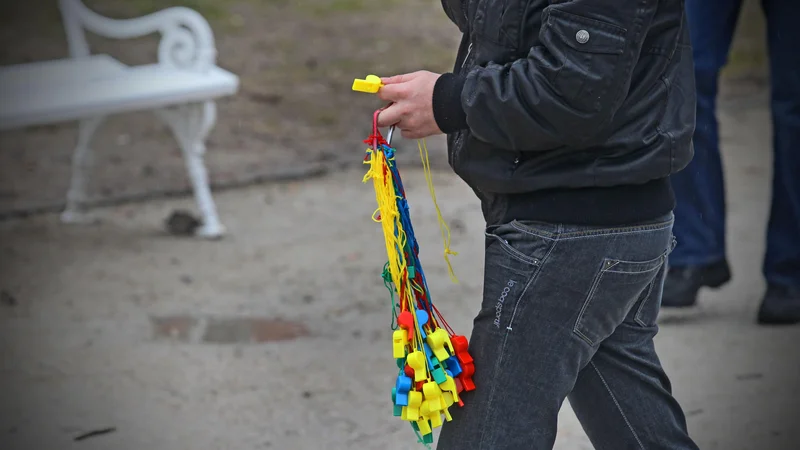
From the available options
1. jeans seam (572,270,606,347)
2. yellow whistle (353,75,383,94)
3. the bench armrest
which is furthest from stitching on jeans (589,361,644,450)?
the bench armrest

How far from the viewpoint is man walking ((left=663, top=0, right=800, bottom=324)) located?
3803 mm

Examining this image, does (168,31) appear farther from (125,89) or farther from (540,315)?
(540,315)

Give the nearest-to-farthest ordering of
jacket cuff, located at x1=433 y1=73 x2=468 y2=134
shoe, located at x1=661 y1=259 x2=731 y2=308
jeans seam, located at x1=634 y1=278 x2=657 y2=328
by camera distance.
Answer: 1. jacket cuff, located at x1=433 y1=73 x2=468 y2=134
2. jeans seam, located at x1=634 y1=278 x2=657 y2=328
3. shoe, located at x1=661 y1=259 x2=731 y2=308

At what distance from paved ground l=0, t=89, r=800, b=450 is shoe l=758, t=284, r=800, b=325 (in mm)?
80

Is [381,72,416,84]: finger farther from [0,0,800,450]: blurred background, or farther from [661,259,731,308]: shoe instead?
[661,259,731,308]: shoe

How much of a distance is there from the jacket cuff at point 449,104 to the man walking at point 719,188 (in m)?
2.07

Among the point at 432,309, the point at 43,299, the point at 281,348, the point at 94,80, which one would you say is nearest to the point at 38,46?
the point at 94,80

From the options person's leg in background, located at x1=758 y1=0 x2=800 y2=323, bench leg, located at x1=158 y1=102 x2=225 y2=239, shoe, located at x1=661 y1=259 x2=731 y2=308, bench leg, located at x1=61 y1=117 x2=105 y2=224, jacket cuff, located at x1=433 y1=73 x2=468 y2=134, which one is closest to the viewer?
jacket cuff, located at x1=433 y1=73 x2=468 y2=134

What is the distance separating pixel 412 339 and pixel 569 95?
56 centimetres

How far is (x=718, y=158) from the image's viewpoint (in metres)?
3.95

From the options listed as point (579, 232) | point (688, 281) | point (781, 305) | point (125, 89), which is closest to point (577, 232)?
point (579, 232)

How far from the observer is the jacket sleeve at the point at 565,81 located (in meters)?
1.79

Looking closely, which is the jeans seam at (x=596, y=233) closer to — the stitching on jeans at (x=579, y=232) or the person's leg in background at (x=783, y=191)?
the stitching on jeans at (x=579, y=232)

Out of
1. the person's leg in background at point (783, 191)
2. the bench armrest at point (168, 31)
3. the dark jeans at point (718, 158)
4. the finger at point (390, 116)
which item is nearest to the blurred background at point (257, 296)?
the person's leg in background at point (783, 191)
